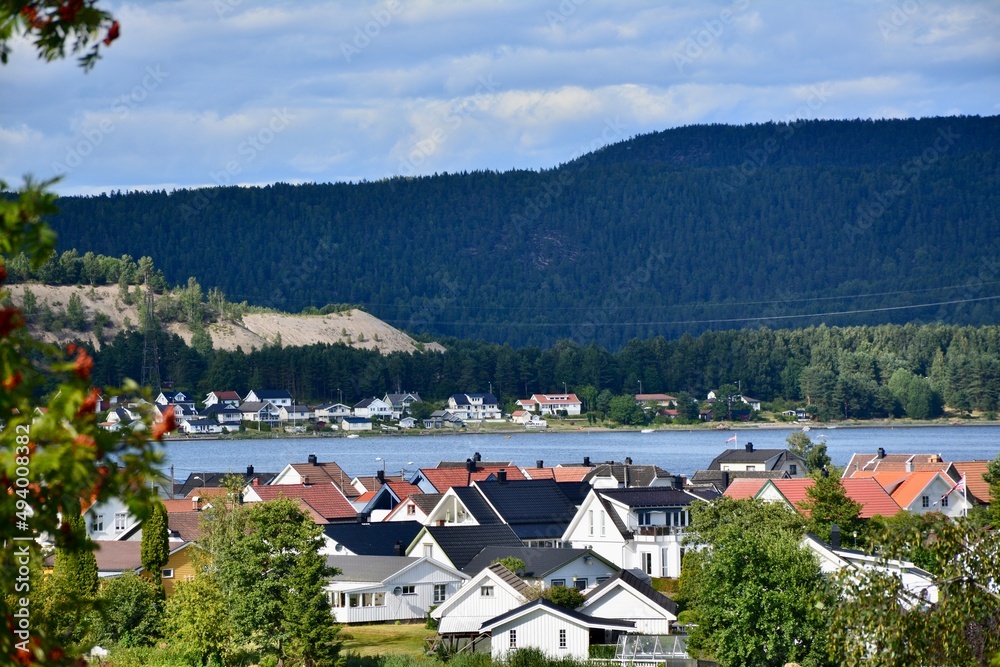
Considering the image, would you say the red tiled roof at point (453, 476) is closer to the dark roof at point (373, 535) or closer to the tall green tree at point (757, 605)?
the dark roof at point (373, 535)

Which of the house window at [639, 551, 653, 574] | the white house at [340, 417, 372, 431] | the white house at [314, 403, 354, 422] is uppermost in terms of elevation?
the house window at [639, 551, 653, 574]

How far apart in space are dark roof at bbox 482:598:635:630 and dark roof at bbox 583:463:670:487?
84.2ft

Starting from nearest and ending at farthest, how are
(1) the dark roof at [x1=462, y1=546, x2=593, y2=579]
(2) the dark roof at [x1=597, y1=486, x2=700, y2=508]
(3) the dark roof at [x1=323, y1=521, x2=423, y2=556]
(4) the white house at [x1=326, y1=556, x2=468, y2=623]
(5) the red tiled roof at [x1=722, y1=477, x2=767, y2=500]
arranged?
(4) the white house at [x1=326, y1=556, x2=468, y2=623], (1) the dark roof at [x1=462, y1=546, x2=593, y2=579], (3) the dark roof at [x1=323, y1=521, x2=423, y2=556], (2) the dark roof at [x1=597, y1=486, x2=700, y2=508], (5) the red tiled roof at [x1=722, y1=477, x2=767, y2=500]

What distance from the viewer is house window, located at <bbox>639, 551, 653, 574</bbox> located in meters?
40.3

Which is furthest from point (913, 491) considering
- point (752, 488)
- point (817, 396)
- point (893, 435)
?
point (817, 396)

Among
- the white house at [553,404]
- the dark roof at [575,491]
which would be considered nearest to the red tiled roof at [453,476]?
the dark roof at [575,491]

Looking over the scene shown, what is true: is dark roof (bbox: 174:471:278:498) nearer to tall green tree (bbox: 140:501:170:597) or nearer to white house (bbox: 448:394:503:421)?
tall green tree (bbox: 140:501:170:597)

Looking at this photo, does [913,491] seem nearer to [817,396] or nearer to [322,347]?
[817,396]

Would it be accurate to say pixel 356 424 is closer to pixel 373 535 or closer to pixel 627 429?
pixel 627 429

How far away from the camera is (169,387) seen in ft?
638

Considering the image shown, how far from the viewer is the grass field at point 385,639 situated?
30.0 m

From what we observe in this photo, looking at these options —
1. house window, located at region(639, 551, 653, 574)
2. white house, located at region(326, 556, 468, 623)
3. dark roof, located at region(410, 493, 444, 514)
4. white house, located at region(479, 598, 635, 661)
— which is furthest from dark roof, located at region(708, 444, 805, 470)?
white house, located at region(479, 598, 635, 661)

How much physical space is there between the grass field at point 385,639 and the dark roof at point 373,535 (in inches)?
207

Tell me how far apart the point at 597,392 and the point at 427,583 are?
155485mm
